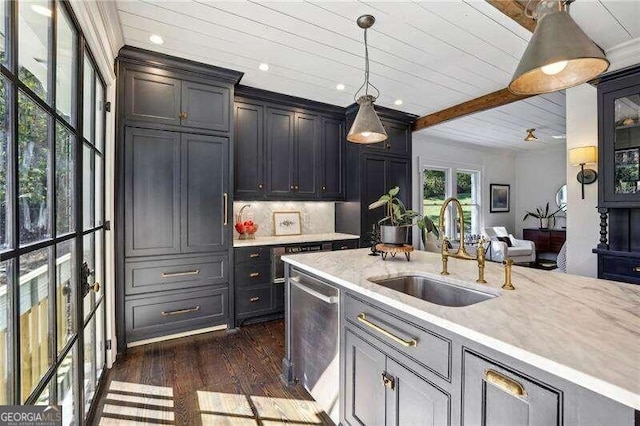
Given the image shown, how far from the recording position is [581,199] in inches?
118

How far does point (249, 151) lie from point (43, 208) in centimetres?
243

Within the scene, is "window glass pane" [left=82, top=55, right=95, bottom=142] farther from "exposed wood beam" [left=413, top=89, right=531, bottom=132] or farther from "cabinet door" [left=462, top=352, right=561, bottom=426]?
"exposed wood beam" [left=413, top=89, right=531, bottom=132]

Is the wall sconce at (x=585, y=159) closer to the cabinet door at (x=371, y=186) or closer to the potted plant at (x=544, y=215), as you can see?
the cabinet door at (x=371, y=186)

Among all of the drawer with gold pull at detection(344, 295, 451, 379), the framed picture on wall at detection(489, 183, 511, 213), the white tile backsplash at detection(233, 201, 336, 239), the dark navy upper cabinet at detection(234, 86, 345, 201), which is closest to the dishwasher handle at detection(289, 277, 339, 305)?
the drawer with gold pull at detection(344, 295, 451, 379)

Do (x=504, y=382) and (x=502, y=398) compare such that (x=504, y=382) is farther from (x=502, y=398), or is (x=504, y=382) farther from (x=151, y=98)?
(x=151, y=98)

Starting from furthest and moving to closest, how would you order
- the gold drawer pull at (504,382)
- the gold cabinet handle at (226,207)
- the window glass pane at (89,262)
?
the gold cabinet handle at (226,207) → the window glass pane at (89,262) → the gold drawer pull at (504,382)

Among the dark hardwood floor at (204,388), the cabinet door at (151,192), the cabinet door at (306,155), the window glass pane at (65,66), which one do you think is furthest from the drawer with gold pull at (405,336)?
the cabinet door at (306,155)

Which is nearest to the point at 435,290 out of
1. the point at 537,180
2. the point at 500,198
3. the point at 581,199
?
the point at 581,199

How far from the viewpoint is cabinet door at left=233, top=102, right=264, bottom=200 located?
11.2 ft

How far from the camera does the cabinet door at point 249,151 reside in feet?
11.2

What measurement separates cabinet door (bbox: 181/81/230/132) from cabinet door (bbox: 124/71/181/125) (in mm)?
78

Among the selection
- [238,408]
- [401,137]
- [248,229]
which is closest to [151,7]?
[248,229]

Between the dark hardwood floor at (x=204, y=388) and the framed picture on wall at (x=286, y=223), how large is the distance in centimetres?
151

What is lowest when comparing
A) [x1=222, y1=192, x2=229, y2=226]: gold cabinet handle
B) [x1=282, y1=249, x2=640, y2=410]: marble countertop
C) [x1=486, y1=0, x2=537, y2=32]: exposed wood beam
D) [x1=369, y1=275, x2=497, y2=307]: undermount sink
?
[x1=369, y1=275, x2=497, y2=307]: undermount sink
